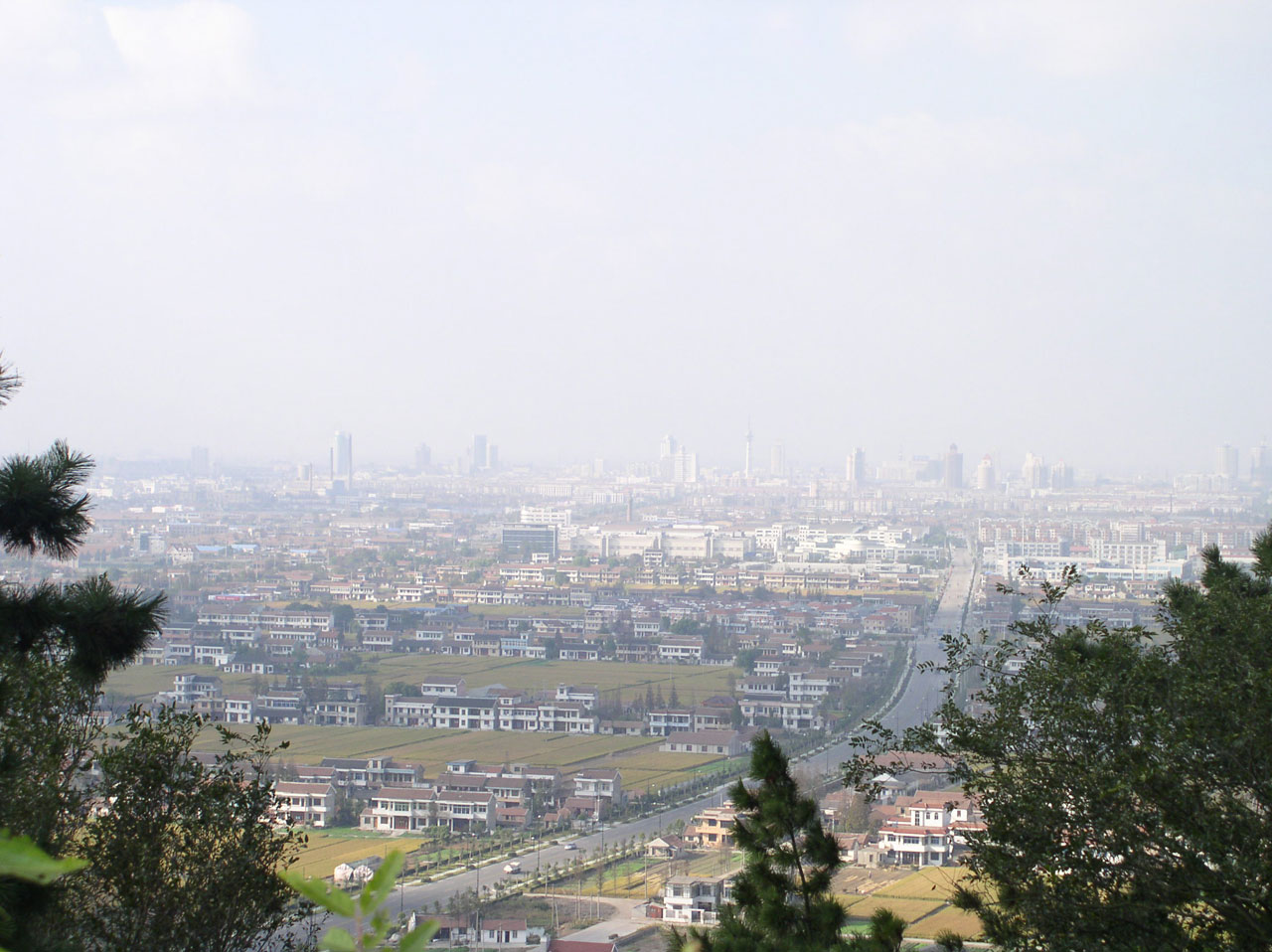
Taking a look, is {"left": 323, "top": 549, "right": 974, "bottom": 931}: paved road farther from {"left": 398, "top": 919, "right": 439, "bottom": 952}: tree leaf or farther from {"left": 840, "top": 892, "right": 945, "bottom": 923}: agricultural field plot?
{"left": 398, "top": 919, "right": 439, "bottom": 952}: tree leaf

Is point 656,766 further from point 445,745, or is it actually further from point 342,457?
point 342,457

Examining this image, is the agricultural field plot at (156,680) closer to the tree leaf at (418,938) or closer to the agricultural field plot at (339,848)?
the agricultural field plot at (339,848)

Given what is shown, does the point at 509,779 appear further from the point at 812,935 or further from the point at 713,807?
the point at 812,935

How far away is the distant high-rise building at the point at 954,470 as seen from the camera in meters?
42.2

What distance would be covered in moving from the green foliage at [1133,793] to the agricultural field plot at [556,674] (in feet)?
33.3

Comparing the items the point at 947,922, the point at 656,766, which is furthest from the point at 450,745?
the point at 947,922

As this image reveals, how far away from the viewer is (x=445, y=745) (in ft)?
33.6

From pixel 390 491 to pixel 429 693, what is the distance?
95.1 ft

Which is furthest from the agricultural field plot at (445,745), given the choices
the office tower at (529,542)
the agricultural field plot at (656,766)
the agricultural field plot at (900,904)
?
the office tower at (529,542)

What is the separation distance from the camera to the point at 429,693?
11.8 meters

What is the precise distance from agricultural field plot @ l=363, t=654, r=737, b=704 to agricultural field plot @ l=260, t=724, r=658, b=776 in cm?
155

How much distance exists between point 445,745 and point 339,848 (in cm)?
358

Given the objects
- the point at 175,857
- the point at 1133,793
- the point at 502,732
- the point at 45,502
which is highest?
the point at 45,502

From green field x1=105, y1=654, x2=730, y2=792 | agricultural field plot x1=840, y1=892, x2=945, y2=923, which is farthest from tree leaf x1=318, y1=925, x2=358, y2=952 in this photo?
green field x1=105, y1=654, x2=730, y2=792
